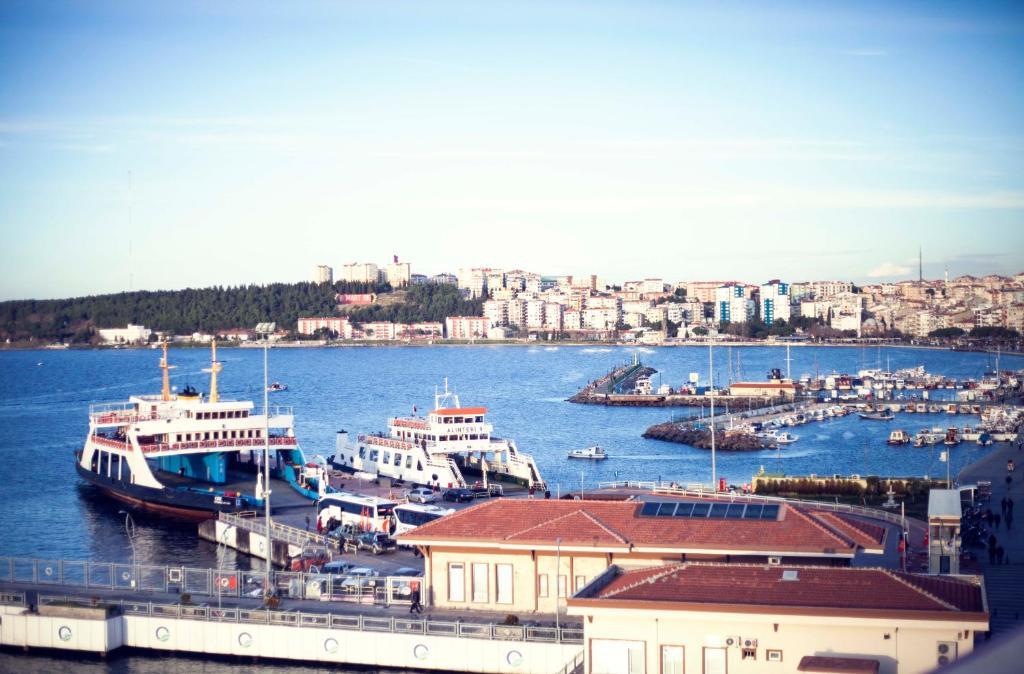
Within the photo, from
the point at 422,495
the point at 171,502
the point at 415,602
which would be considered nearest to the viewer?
the point at 415,602

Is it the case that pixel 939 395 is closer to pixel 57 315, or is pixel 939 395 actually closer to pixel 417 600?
pixel 417 600

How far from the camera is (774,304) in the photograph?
164250mm

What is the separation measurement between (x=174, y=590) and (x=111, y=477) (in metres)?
14.1

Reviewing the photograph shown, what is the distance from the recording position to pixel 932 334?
136250 mm

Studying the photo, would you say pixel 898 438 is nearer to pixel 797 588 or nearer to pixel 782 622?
pixel 797 588

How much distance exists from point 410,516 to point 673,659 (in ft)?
34.2

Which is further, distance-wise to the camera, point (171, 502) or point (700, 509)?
point (171, 502)

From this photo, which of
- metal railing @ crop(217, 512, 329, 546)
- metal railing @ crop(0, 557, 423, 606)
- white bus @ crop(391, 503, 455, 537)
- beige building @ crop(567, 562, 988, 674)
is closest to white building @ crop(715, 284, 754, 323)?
metal railing @ crop(217, 512, 329, 546)

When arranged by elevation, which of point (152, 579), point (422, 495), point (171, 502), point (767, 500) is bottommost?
point (152, 579)

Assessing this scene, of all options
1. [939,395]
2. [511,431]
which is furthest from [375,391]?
[939,395]

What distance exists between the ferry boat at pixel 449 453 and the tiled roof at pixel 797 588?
15382mm

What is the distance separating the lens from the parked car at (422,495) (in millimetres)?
23828

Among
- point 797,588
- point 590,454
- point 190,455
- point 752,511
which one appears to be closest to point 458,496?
point 190,455

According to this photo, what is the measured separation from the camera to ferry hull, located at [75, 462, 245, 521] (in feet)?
83.5
